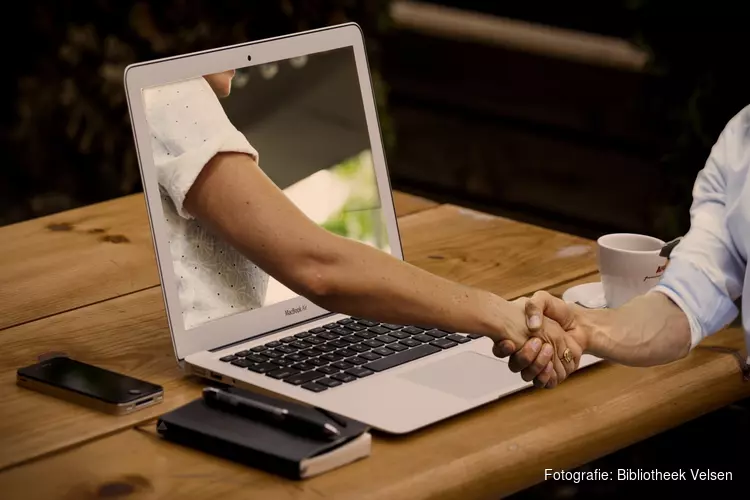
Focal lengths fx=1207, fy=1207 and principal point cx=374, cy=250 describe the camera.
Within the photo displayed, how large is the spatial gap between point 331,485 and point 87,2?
7.81 ft

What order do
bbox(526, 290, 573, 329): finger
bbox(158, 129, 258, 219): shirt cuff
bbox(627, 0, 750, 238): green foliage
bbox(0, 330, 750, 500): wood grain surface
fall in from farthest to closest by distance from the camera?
1. bbox(627, 0, 750, 238): green foliage
2. bbox(526, 290, 573, 329): finger
3. bbox(158, 129, 258, 219): shirt cuff
4. bbox(0, 330, 750, 500): wood grain surface

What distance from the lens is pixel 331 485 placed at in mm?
1134

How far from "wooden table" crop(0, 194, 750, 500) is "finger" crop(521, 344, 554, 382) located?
3 cm

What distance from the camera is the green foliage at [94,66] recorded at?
10.6ft

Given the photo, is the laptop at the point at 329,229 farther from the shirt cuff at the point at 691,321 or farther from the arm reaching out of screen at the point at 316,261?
the shirt cuff at the point at 691,321

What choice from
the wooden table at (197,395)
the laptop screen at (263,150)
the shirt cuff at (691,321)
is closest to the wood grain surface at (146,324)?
the wooden table at (197,395)

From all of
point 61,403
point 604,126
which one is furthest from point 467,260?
point 604,126

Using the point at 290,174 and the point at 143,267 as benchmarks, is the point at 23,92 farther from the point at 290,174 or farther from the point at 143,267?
the point at 290,174

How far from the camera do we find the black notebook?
115 cm

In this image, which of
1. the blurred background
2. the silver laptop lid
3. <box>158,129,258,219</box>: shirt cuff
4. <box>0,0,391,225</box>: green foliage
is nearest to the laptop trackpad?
the silver laptop lid

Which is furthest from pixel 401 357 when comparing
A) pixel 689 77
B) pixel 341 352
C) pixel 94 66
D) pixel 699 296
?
pixel 94 66

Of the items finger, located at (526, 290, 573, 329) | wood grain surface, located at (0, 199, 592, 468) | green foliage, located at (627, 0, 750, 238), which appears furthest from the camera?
green foliage, located at (627, 0, 750, 238)

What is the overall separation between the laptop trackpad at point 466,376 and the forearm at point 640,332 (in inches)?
5.2

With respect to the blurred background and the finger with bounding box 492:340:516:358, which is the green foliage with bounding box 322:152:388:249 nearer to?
the finger with bounding box 492:340:516:358
